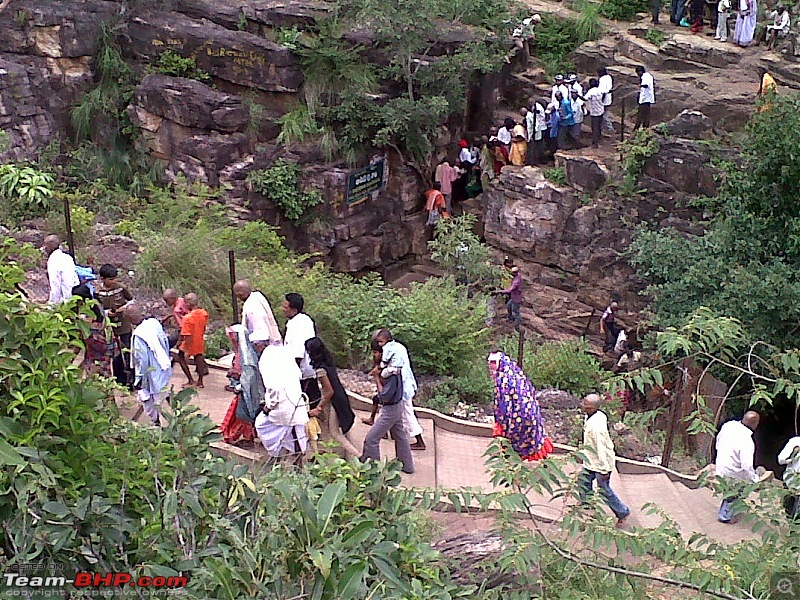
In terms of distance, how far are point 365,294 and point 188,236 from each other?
2.42 m

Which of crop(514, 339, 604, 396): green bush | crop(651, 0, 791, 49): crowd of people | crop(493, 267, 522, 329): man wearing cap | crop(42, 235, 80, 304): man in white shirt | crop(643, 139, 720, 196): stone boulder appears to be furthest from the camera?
crop(651, 0, 791, 49): crowd of people

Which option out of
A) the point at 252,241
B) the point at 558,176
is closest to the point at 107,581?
the point at 252,241

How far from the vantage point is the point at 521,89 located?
54.1 ft

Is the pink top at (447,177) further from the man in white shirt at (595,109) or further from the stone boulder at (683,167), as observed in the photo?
the stone boulder at (683,167)

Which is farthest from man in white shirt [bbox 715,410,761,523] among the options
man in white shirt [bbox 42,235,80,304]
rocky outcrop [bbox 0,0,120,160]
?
rocky outcrop [bbox 0,0,120,160]

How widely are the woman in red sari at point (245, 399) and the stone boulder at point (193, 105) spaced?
8.70 m

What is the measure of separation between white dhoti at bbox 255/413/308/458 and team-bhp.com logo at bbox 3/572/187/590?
3.08 meters

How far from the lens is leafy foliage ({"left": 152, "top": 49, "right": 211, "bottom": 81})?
49.3 feet

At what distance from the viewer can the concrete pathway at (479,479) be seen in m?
6.53

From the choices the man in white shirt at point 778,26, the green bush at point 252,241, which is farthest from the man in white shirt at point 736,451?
the man in white shirt at point 778,26

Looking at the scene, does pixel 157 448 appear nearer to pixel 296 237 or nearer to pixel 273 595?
pixel 273 595

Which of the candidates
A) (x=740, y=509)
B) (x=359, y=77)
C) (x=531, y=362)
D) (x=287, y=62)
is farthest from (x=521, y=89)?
(x=740, y=509)

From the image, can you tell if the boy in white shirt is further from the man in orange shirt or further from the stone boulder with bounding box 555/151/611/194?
the man in orange shirt

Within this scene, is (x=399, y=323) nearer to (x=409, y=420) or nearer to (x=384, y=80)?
(x=409, y=420)
